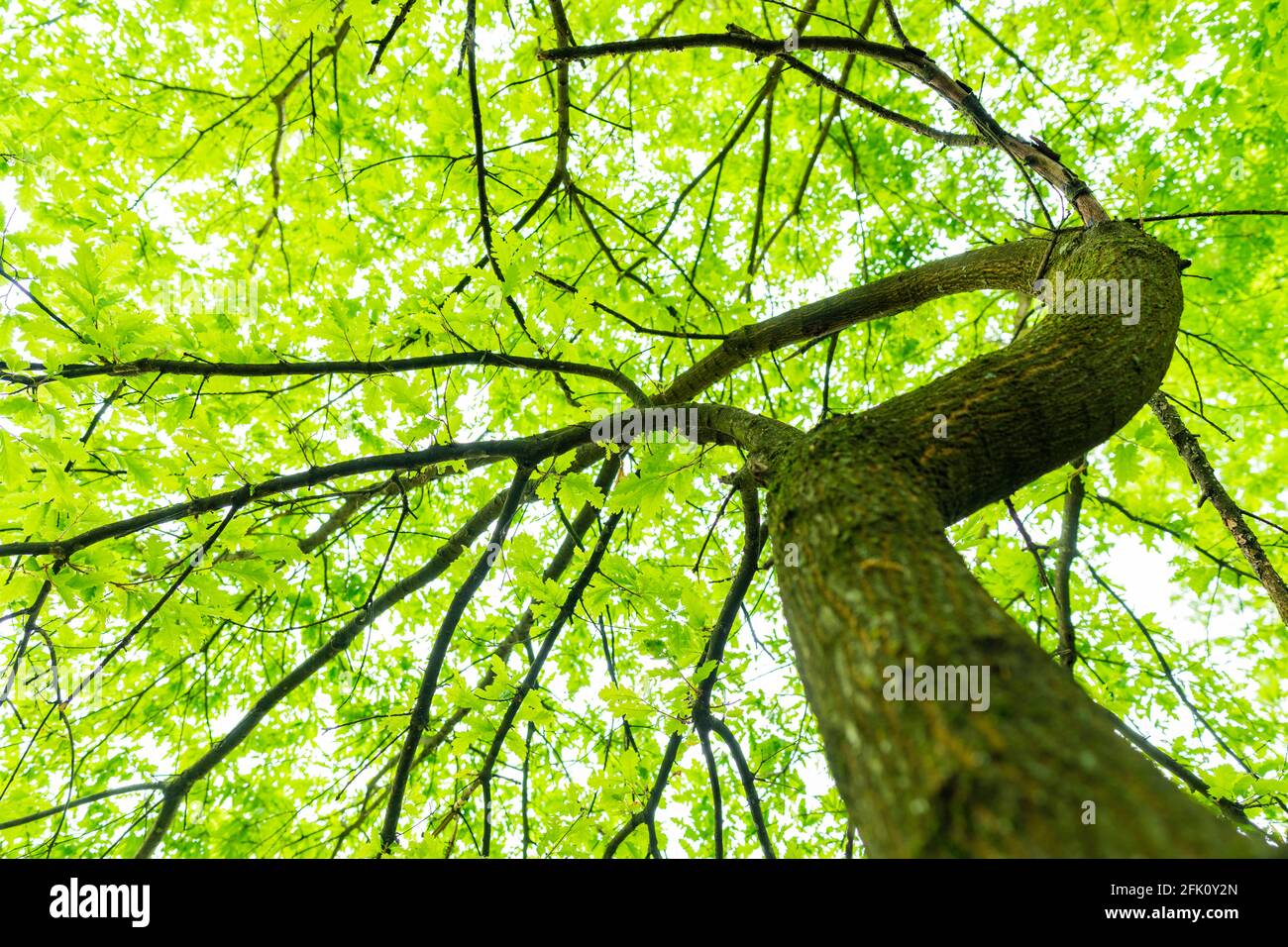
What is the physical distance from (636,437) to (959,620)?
1.52 m

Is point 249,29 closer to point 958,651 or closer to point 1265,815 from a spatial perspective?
point 958,651

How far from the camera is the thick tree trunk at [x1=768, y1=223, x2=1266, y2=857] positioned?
27.8 inches

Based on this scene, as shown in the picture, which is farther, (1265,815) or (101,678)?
(101,678)

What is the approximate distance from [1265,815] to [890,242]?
4.61 m

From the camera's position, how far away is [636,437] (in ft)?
7.61

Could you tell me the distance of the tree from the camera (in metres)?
1.22

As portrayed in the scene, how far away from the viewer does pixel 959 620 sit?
92cm

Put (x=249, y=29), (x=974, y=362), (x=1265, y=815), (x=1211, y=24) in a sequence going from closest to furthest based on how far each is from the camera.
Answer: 1. (x=974, y=362)
2. (x=1265, y=815)
3. (x=1211, y=24)
4. (x=249, y=29)

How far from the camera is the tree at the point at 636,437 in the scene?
1.22 meters

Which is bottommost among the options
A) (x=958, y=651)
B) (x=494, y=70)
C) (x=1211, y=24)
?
(x=958, y=651)

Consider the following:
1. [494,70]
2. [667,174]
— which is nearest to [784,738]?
[667,174]

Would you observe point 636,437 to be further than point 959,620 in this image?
Yes

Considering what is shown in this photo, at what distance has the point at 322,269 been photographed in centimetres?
552

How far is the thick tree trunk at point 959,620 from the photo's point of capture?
707mm
